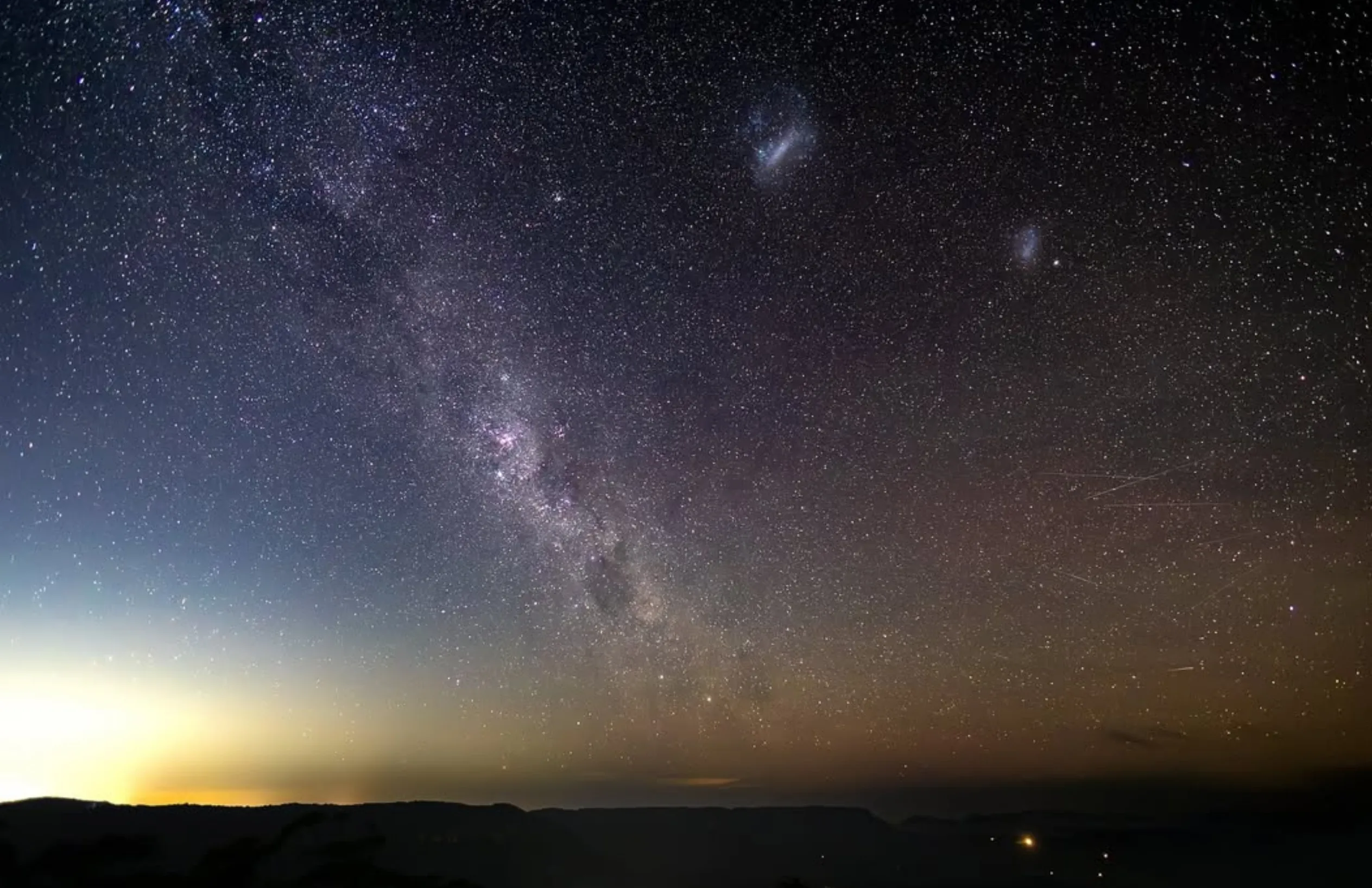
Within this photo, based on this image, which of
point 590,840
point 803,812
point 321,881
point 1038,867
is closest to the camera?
point 321,881

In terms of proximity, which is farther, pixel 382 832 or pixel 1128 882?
pixel 1128 882

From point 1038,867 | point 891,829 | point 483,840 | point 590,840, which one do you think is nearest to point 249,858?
point 483,840

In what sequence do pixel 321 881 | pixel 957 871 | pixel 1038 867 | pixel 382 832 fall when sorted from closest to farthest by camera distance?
pixel 321 881 → pixel 382 832 → pixel 957 871 → pixel 1038 867

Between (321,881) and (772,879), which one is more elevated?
(321,881)

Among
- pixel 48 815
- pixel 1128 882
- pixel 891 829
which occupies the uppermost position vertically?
pixel 48 815

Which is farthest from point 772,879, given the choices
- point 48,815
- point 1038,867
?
point 1038,867

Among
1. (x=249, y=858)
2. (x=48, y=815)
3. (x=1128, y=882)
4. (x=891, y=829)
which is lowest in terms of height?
(x=1128, y=882)

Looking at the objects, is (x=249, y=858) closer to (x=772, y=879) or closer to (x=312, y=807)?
(x=312, y=807)

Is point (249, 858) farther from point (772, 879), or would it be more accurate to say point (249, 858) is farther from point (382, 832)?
point (772, 879)

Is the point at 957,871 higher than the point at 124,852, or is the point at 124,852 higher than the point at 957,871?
the point at 124,852
